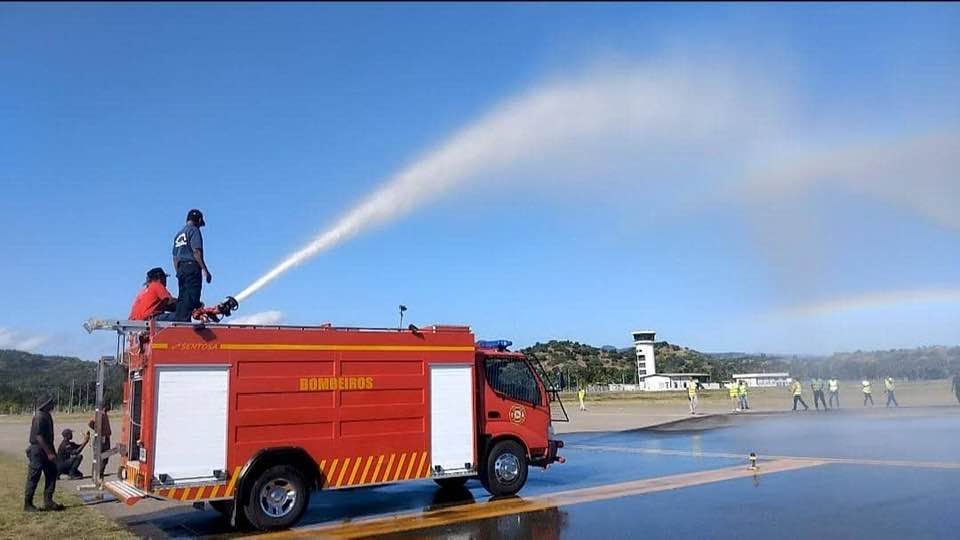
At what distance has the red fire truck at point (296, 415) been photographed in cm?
979

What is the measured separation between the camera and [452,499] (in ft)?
41.3

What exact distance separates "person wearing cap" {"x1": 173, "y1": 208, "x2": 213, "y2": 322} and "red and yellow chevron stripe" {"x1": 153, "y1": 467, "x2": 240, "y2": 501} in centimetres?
255

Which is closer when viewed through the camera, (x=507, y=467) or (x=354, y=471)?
(x=354, y=471)

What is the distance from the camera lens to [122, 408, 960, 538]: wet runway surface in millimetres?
9555

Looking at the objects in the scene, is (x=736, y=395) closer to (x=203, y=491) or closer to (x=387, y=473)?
(x=387, y=473)

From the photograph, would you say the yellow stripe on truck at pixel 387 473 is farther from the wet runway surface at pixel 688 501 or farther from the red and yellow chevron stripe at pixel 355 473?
the wet runway surface at pixel 688 501

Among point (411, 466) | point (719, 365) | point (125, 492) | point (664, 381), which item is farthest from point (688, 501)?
point (719, 365)

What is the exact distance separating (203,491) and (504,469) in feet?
16.6

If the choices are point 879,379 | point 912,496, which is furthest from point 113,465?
point 879,379

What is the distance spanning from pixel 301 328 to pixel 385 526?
10.2 ft

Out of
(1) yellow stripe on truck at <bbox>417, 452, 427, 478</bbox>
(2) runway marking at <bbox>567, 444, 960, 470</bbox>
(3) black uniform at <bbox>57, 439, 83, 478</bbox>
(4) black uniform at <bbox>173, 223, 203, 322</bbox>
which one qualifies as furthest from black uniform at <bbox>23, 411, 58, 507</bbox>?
(2) runway marking at <bbox>567, 444, 960, 470</bbox>

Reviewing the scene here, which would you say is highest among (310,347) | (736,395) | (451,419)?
(310,347)

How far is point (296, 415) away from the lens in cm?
1051

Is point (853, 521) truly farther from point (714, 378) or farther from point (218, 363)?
point (714, 378)
